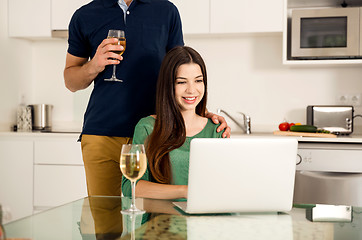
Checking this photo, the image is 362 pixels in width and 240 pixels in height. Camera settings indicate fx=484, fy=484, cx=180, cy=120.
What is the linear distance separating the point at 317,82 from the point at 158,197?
2529 millimetres

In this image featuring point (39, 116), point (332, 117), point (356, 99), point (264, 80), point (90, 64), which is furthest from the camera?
point (39, 116)

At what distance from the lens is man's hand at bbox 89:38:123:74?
1.81 meters

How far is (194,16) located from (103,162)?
1.83 metres

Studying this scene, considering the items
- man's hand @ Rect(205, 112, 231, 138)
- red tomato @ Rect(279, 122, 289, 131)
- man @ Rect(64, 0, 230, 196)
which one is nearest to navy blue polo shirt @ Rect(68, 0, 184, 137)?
man @ Rect(64, 0, 230, 196)

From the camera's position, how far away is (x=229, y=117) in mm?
3834

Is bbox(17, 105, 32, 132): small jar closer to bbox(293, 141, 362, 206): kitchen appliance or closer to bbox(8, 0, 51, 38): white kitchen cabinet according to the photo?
bbox(8, 0, 51, 38): white kitchen cabinet

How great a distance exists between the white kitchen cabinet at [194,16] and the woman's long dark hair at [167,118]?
5.44 feet

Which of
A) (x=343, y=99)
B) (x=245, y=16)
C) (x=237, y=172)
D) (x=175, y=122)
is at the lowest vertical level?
(x=237, y=172)

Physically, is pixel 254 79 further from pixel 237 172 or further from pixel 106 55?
pixel 237 172

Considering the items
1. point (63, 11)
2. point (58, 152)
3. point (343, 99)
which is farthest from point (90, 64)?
point (343, 99)

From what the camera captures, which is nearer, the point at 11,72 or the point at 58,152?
the point at 58,152

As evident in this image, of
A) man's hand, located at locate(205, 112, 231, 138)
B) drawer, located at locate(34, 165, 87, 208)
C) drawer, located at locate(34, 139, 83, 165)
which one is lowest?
drawer, located at locate(34, 165, 87, 208)

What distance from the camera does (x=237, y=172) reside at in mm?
1257

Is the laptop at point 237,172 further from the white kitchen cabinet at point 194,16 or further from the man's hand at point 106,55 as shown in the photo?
the white kitchen cabinet at point 194,16
